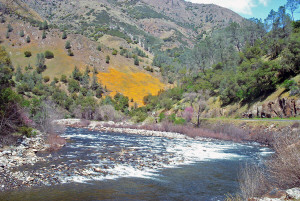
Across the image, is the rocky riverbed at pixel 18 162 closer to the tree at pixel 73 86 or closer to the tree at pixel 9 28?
the tree at pixel 73 86

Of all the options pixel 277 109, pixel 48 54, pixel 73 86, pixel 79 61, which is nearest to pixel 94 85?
pixel 73 86

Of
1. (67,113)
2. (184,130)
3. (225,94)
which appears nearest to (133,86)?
(67,113)

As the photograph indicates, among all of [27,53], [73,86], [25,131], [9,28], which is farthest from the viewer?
[9,28]

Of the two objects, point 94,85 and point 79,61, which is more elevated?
point 79,61

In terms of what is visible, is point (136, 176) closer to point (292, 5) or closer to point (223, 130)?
point (223, 130)

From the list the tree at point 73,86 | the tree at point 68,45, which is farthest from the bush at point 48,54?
the tree at point 73,86

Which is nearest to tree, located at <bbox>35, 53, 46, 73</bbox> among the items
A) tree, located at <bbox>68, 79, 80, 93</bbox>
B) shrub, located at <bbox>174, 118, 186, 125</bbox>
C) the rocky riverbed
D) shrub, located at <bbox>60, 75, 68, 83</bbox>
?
shrub, located at <bbox>60, 75, 68, 83</bbox>

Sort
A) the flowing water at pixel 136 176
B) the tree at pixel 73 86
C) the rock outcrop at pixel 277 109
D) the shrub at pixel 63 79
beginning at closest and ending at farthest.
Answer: the flowing water at pixel 136 176 → the rock outcrop at pixel 277 109 → the tree at pixel 73 86 → the shrub at pixel 63 79

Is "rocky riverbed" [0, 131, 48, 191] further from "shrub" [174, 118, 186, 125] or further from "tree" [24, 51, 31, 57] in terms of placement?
"tree" [24, 51, 31, 57]

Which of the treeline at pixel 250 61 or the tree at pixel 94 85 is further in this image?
the tree at pixel 94 85

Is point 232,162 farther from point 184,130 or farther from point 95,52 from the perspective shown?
point 95,52

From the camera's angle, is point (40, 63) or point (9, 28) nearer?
point (40, 63)

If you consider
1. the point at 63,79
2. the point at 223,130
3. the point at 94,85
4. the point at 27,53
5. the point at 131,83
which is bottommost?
the point at 223,130

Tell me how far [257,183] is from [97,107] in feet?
177
